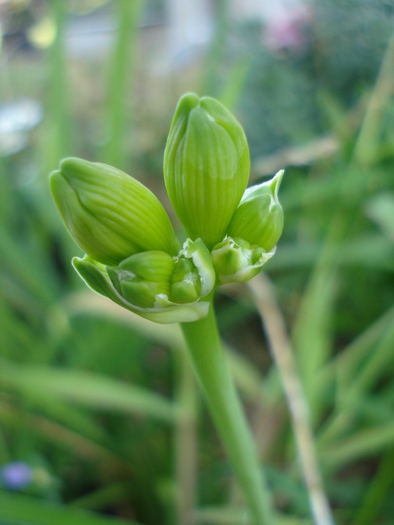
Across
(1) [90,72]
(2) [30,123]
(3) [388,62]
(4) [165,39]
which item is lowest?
(3) [388,62]

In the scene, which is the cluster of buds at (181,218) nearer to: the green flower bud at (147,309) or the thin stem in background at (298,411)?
the green flower bud at (147,309)

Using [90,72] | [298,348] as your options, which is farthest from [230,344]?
[90,72]

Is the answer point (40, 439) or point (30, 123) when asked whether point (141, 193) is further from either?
point (30, 123)

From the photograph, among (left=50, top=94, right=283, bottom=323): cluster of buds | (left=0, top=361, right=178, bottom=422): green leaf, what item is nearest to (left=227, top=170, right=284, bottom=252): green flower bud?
(left=50, top=94, right=283, bottom=323): cluster of buds

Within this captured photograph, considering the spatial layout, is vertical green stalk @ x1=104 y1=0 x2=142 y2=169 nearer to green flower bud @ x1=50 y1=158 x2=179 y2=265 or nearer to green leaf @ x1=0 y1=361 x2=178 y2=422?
green leaf @ x1=0 y1=361 x2=178 y2=422

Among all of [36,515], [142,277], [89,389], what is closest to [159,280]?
[142,277]

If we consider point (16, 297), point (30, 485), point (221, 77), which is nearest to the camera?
point (30, 485)

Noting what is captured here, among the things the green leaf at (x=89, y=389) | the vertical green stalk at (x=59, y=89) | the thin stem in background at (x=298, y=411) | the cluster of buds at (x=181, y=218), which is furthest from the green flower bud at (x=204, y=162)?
the vertical green stalk at (x=59, y=89)
